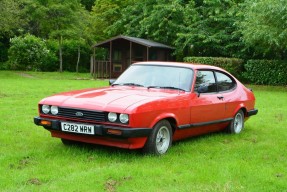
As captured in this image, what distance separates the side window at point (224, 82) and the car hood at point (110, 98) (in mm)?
1558

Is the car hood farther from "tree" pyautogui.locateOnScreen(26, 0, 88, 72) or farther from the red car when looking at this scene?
"tree" pyautogui.locateOnScreen(26, 0, 88, 72)

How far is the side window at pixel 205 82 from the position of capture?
779cm

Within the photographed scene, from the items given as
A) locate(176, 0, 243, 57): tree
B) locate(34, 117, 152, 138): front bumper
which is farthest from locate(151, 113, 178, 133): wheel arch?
locate(176, 0, 243, 57): tree

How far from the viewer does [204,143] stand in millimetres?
7910

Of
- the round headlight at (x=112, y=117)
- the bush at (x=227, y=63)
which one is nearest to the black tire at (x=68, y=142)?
the round headlight at (x=112, y=117)

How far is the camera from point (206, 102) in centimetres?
782

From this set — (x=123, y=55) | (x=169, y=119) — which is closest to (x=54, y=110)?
(x=169, y=119)

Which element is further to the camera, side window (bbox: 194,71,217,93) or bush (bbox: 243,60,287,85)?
bush (bbox: 243,60,287,85)

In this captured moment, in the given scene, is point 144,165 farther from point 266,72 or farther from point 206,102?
point 266,72

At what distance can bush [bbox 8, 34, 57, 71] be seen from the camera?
118 feet

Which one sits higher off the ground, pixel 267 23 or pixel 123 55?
pixel 267 23

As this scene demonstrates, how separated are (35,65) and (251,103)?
96.6 ft

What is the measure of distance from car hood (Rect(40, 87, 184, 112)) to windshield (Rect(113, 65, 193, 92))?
24 cm

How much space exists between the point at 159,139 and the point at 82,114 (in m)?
1.24
